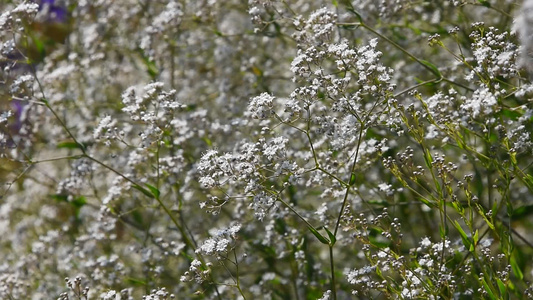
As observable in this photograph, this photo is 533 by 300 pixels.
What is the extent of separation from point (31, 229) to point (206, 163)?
3.70 metres

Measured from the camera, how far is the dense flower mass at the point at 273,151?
3506 mm

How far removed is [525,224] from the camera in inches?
238

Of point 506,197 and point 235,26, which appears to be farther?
point 235,26

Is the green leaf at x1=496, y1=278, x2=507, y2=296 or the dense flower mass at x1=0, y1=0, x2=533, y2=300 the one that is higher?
the dense flower mass at x1=0, y1=0, x2=533, y2=300

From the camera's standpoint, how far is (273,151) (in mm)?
3441

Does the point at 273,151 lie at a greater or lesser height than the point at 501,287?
greater

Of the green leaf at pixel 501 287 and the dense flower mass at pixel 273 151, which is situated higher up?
the dense flower mass at pixel 273 151

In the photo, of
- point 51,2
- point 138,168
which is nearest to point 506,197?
point 138,168

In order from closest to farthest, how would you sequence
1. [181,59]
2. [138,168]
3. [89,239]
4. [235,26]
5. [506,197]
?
[506,197] < [138,168] < [89,239] < [181,59] < [235,26]

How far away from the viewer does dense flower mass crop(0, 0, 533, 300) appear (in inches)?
138

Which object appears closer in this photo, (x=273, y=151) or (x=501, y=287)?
(x=501, y=287)

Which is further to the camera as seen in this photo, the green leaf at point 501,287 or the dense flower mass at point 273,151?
the dense flower mass at point 273,151

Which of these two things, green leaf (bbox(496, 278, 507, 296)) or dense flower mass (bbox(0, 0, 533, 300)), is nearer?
green leaf (bbox(496, 278, 507, 296))

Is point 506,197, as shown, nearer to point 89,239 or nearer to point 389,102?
point 389,102
